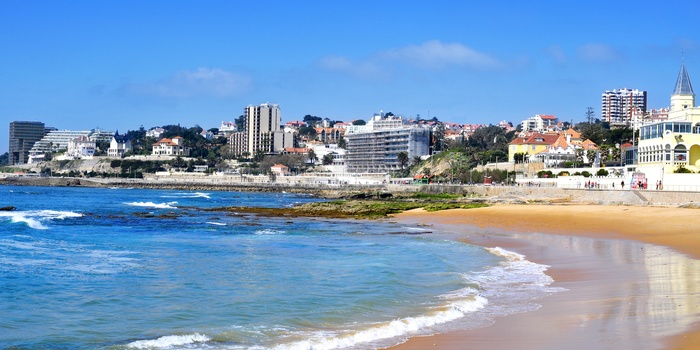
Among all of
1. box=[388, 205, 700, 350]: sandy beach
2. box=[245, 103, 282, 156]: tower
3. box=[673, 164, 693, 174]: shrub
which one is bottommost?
box=[388, 205, 700, 350]: sandy beach

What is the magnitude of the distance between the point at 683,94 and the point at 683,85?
1.07 metres

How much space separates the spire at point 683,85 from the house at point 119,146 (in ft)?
495

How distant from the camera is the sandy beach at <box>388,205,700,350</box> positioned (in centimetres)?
914

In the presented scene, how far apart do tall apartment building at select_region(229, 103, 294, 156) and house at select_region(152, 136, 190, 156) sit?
14734mm

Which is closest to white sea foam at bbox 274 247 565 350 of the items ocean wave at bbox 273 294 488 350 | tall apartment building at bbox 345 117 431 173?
ocean wave at bbox 273 294 488 350

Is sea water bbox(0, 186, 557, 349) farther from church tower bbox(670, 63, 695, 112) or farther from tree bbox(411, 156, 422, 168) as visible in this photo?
tree bbox(411, 156, 422, 168)

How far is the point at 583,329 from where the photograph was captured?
961cm

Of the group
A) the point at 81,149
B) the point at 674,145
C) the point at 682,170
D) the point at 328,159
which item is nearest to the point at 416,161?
the point at 328,159

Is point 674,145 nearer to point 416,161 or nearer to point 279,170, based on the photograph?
point 416,161

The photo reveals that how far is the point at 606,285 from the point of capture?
13250mm

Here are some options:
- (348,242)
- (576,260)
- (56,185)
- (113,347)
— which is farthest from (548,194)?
(56,185)

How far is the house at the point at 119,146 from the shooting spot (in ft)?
607

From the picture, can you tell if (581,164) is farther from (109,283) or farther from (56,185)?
(56,185)

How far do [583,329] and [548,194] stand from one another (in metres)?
37.1
